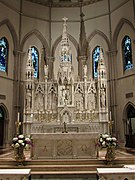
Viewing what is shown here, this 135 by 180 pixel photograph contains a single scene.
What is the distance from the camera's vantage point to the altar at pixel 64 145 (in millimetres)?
9476

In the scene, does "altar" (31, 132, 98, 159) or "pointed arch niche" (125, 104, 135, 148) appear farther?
"pointed arch niche" (125, 104, 135, 148)

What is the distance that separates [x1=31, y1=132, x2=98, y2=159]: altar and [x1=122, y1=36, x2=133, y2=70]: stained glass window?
8485mm

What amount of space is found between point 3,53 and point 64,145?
32.4ft

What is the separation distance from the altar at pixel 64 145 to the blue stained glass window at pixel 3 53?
843cm

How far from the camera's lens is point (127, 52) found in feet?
54.5

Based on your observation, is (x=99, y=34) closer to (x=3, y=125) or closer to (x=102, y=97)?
(x=102, y=97)

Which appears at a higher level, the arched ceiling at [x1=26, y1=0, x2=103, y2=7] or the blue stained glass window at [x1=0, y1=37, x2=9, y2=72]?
the arched ceiling at [x1=26, y1=0, x2=103, y2=7]

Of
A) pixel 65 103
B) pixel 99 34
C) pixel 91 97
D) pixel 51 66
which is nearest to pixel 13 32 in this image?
pixel 51 66

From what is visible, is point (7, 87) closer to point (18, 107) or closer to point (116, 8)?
point (18, 107)

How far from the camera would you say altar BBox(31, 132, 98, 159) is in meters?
9.48

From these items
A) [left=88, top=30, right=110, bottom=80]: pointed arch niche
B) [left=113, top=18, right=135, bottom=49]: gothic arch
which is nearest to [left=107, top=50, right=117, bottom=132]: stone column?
[left=88, top=30, right=110, bottom=80]: pointed arch niche

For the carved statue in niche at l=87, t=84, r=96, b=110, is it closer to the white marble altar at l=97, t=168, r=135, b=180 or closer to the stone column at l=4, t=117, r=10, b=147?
the stone column at l=4, t=117, r=10, b=147

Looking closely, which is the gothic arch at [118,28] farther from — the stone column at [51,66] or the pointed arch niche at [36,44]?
the pointed arch niche at [36,44]

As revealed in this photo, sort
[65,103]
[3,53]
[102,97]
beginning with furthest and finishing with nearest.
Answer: [3,53] < [102,97] < [65,103]
